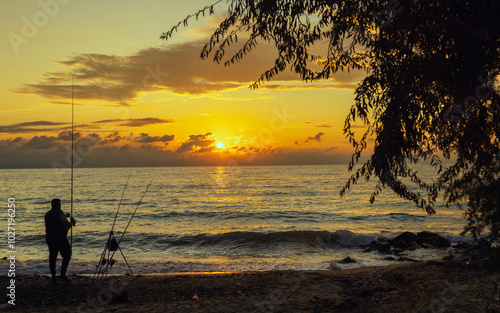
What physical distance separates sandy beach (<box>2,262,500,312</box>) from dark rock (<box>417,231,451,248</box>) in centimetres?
710

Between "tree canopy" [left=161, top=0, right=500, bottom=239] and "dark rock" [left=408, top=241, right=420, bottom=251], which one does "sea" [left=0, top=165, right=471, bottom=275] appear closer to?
"dark rock" [left=408, top=241, right=420, bottom=251]

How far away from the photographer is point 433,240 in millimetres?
19375

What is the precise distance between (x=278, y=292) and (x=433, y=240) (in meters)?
12.9

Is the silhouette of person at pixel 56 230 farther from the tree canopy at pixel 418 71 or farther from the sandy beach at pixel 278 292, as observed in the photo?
the tree canopy at pixel 418 71

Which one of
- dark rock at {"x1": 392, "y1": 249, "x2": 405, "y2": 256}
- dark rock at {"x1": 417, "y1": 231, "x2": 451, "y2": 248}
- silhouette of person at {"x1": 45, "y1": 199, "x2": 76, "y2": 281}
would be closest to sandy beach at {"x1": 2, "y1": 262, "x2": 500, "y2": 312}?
silhouette of person at {"x1": 45, "y1": 199, "x2": 76, "y2": 281}

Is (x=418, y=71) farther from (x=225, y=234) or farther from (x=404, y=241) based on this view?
(x=225, y=234)

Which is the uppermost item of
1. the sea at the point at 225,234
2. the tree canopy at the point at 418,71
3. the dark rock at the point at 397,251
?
the tree canopy at the point at 418,71

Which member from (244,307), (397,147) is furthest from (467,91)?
(244,307)

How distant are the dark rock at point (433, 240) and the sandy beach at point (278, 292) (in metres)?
7.10

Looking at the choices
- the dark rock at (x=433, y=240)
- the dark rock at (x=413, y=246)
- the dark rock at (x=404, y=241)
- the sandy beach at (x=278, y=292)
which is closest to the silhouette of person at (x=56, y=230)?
the sandy beach at (x=278, y=292)

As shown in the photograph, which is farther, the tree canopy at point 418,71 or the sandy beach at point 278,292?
the sandy beach at point 278,292

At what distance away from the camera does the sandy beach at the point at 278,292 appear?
8.48 m

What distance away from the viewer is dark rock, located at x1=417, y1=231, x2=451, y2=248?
18609 mm

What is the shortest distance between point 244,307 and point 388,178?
14.6ft
